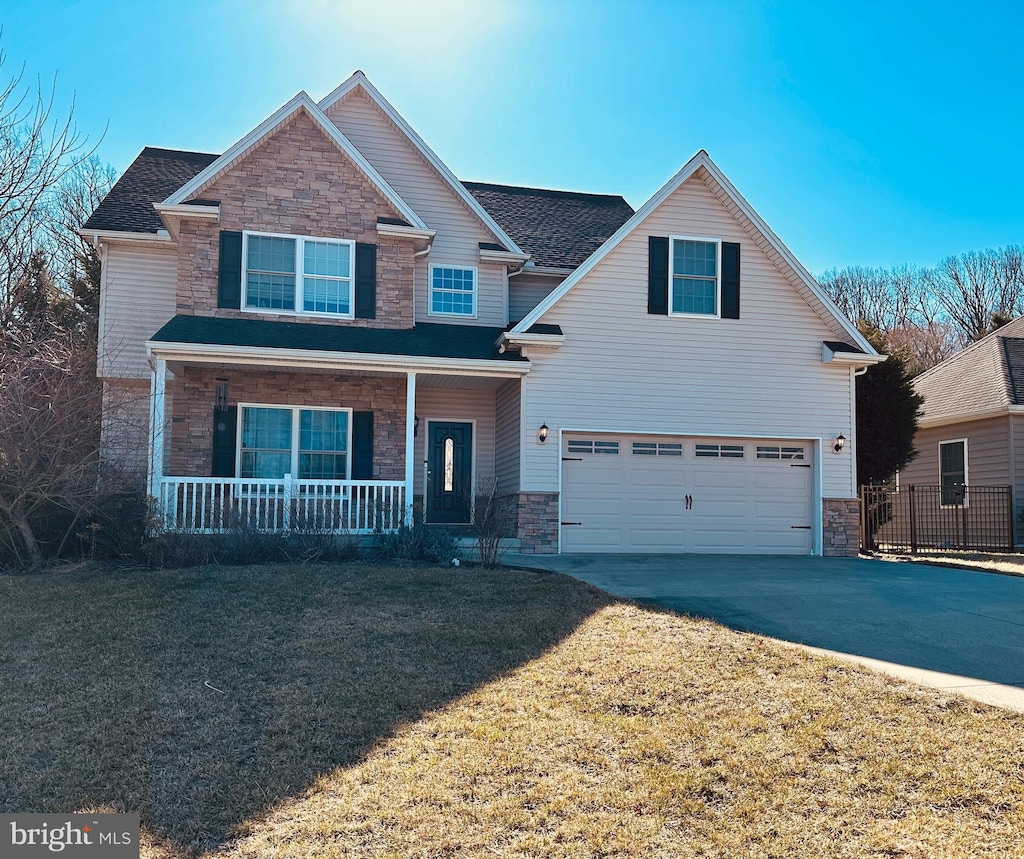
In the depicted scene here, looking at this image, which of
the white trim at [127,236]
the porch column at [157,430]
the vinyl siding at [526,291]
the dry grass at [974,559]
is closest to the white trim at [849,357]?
the dry grass at [974,559]

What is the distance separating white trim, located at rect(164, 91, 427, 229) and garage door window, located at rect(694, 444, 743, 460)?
661 cm

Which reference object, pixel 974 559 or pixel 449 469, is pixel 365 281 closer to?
pixel 449 469

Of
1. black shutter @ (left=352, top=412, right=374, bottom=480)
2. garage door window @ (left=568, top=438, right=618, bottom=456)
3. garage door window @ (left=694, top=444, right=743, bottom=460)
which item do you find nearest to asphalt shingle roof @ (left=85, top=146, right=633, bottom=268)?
black shutter @ (left=352, top=412, right=374, bottom=480)

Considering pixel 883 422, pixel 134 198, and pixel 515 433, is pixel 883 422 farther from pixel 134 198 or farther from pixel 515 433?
pixel 134 198

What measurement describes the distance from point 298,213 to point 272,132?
151 cm

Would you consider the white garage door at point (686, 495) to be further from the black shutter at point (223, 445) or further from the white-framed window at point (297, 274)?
the black shutter at point (223, 445)

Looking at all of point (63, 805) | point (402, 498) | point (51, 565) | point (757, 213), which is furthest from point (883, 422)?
point (63, 805)

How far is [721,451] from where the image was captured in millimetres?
16062

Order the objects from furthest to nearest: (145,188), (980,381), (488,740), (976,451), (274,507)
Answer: (980,381), (976,451), (145,188), (274,507), (488,740)

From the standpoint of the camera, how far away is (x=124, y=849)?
181 inches

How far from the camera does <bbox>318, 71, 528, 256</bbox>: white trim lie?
56.0 ft

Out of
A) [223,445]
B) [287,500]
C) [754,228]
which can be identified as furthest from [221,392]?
[754,228]

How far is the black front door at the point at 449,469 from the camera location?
1730 cm

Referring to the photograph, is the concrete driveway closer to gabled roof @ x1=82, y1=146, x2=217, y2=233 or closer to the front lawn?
the front lawn
